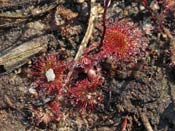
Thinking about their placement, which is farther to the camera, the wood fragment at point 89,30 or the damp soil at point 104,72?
the wood fragment at point 89,30

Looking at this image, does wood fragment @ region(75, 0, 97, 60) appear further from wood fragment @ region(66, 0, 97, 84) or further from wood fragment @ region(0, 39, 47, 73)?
wood fragment @ region(0, 39, 47, 73)

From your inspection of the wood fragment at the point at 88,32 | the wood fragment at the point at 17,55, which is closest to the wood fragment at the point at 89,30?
the wood fragment at the point at 88,32

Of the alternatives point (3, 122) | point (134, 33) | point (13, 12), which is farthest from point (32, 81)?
point (134, 33)

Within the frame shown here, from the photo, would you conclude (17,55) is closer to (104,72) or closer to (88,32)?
(88,32)

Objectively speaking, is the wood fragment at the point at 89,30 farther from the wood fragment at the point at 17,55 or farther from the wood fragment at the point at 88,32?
the wood fragment at the point at 17,55

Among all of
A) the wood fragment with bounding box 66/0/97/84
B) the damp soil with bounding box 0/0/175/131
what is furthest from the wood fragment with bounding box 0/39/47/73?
the wood fragment with bounding box 66/0/97/84

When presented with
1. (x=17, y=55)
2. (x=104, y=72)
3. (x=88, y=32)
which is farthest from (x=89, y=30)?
(x=17, y=55)

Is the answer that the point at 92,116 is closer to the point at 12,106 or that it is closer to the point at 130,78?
the point at 130,78
